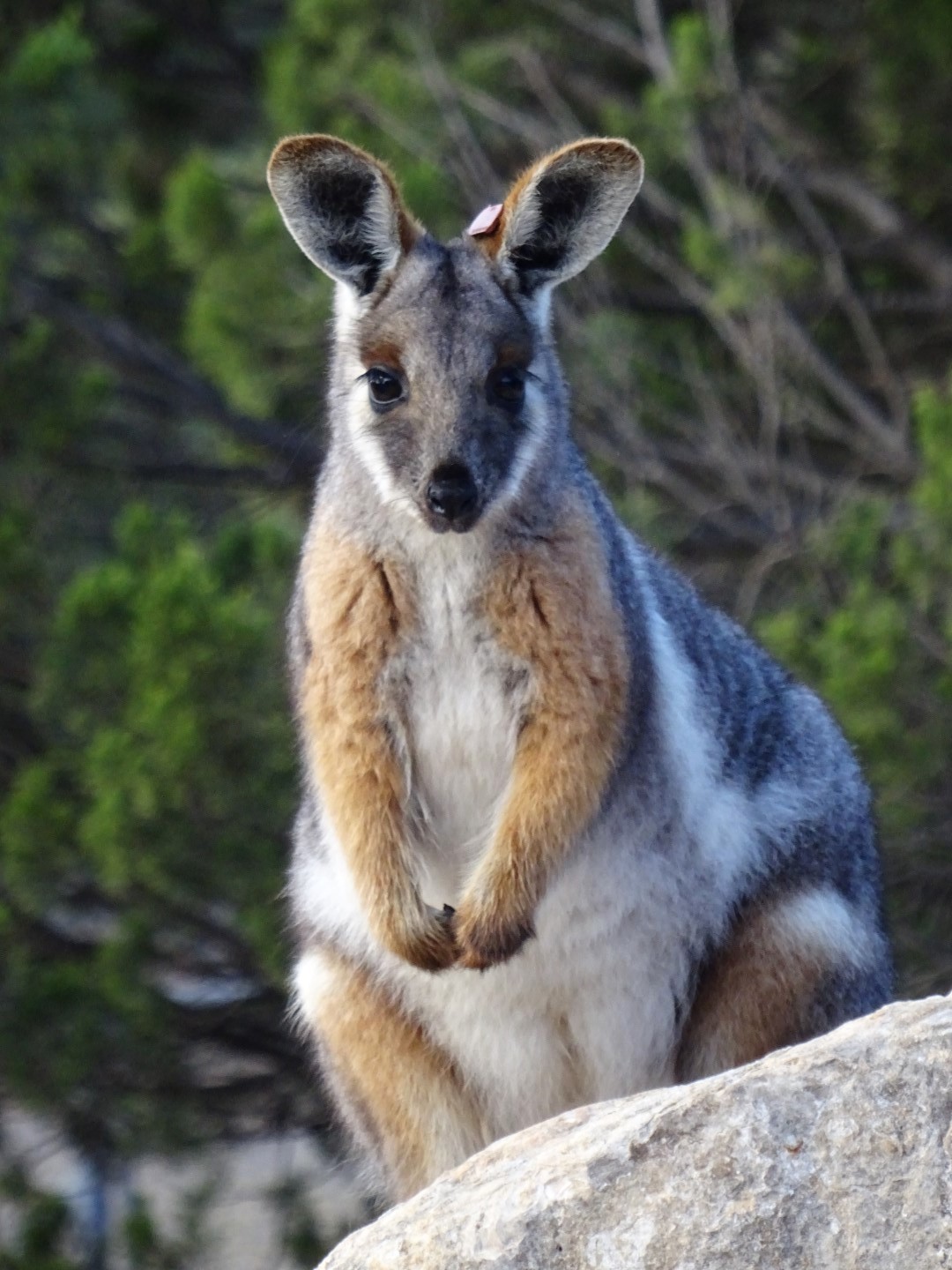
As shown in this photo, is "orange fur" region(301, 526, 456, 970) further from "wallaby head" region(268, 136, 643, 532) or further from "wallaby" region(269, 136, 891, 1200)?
"wallaby head" region(268, 136, 643, 532)

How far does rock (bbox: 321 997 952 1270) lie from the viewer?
2.94m

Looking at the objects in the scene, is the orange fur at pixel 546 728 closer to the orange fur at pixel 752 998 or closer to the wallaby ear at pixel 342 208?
the orange fur at pixel 752 998

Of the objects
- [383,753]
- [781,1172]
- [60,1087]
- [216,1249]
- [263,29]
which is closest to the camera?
[781,1172]

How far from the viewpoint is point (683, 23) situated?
7770 millimetres

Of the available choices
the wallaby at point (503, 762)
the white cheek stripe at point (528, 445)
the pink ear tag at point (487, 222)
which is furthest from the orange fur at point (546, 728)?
the pink ear tag at point (487, 222)

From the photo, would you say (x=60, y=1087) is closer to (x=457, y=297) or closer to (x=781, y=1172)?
(x=457, y=297)

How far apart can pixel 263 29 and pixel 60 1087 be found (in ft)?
19.2

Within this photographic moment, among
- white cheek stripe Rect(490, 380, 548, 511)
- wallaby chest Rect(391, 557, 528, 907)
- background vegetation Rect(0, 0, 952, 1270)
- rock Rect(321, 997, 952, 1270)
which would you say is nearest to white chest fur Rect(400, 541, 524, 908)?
wallaby chest Rect(391, 557, 528, 907)

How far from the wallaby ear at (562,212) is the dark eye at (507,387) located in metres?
0.22

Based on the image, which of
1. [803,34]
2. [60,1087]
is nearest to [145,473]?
[60,1087]

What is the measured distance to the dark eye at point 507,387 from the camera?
14.1 feet

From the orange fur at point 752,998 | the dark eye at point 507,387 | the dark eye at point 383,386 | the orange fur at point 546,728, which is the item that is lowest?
the orange fur at point 752,998

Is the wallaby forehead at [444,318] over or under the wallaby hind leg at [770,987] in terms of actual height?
over

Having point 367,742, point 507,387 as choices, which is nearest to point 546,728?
point 367,742
